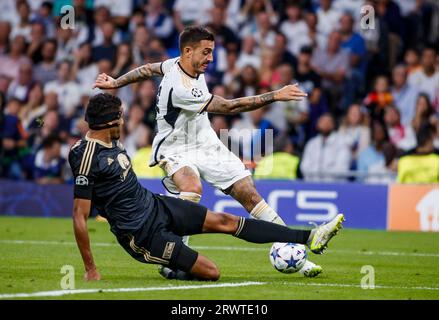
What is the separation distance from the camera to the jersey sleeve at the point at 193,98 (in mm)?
10984

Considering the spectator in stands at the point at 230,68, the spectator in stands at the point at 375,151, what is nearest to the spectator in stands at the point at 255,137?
the spectator in stands at the point at 230,68

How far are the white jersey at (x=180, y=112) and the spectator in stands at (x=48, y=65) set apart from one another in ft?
39.1

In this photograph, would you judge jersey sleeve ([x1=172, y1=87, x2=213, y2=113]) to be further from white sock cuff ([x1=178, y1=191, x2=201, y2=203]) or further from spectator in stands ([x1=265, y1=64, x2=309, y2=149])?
spectator in stands ([x1=265, y1=64, x2=309, y2=149])

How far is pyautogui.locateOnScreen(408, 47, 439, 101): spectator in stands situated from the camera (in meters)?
20.1

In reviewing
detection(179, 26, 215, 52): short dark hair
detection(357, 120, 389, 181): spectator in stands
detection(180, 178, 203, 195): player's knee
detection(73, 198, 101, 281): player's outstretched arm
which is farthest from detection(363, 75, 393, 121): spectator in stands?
detection(73, 198, 101, 281): player's outstretched arm

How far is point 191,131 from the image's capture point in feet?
37.7

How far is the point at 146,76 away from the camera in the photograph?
11.6m

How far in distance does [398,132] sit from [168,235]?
36.4ft

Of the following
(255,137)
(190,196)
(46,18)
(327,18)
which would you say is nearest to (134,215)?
(190,196)

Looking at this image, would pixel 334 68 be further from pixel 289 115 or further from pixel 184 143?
pixel 184 143

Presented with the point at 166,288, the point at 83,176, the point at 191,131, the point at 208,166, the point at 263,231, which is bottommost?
the point at 166,288

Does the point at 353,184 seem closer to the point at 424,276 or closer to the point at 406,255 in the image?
the point at 406,255

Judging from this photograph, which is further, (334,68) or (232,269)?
(334,68)

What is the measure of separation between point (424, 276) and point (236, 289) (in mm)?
2651
